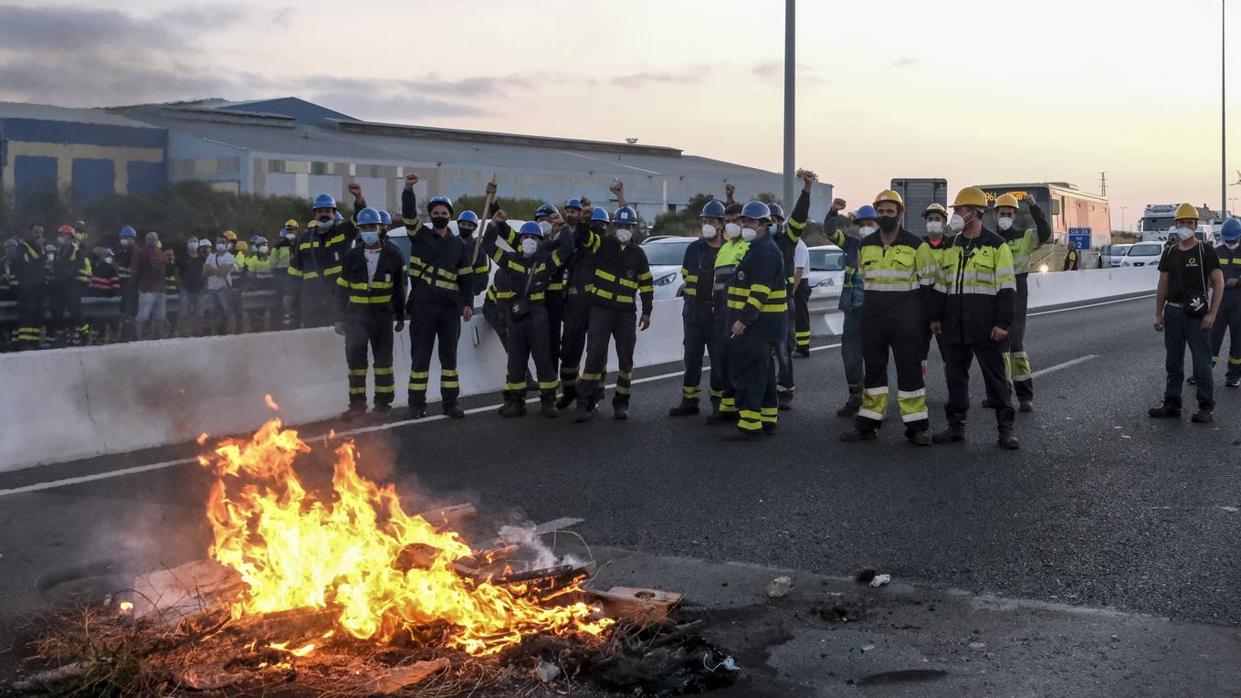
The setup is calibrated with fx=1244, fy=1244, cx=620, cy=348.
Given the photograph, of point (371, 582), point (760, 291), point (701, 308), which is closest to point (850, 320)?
point (701, 308)

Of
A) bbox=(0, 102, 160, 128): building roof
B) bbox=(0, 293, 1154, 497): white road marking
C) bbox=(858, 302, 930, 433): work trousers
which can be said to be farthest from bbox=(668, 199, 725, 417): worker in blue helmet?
bbox=(0, 102, 160, 128): building roof

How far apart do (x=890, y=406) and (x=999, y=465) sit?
10.5 ft

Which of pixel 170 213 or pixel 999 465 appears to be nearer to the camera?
pixel 999 465

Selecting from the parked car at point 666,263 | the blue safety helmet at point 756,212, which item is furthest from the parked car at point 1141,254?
the blue safety helmet at point 756,212

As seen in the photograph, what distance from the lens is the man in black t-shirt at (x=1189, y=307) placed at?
11086 mm

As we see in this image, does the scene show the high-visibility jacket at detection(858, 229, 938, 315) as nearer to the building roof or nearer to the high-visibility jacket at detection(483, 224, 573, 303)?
the high-visibility jacket at detection(483, 224, 573, 303)

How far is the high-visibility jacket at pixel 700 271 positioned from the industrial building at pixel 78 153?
27295 millimetres

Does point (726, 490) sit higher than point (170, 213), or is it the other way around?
point (170, 213)

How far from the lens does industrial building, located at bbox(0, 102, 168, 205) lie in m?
36.6

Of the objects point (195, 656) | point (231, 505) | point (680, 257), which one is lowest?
point (195, 656)

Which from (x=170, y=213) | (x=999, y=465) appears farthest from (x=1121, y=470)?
(x=170, y=213)

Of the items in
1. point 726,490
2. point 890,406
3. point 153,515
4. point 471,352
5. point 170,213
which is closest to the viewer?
point 153,515

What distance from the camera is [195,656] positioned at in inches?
188

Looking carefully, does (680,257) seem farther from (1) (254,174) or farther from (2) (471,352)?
(1) (254,174)
